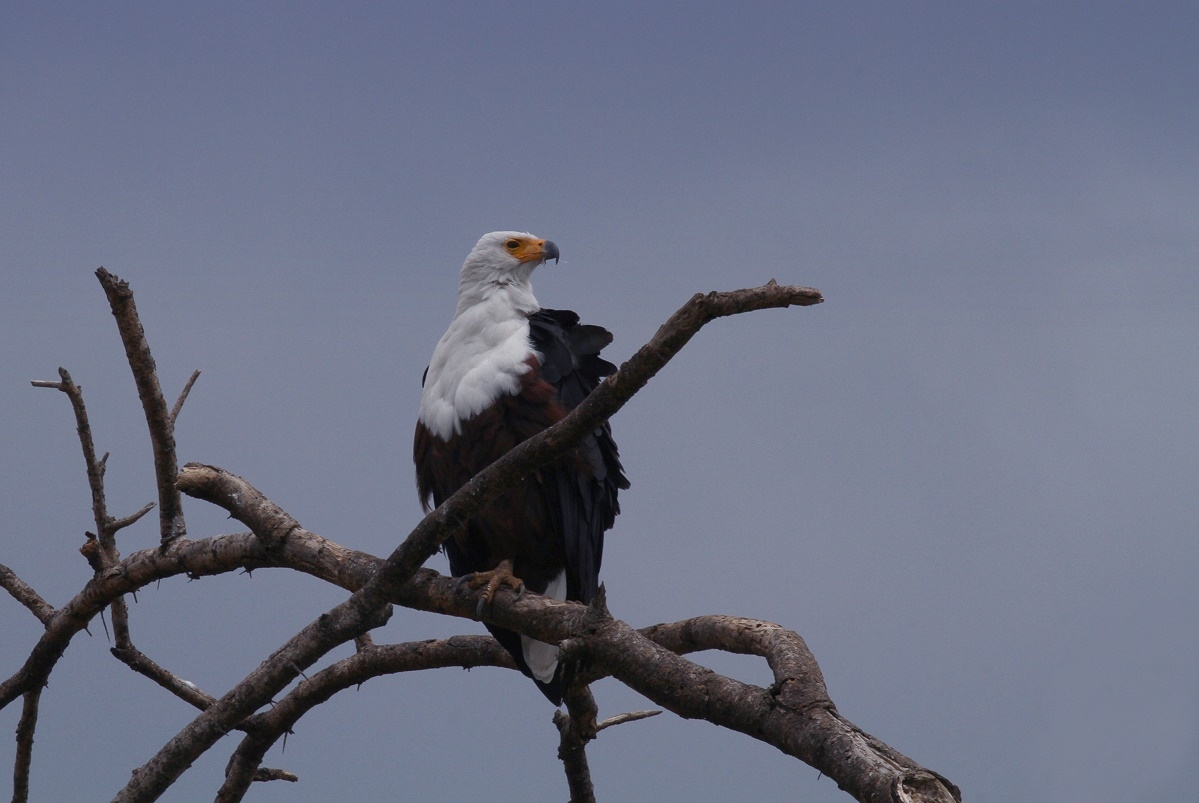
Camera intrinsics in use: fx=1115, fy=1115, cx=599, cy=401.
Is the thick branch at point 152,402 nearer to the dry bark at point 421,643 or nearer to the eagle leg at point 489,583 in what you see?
the dry bark at point 421,643

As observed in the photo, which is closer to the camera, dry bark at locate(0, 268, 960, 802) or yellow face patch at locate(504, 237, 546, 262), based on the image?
dry bark at locate(0, 268, 960, 802)

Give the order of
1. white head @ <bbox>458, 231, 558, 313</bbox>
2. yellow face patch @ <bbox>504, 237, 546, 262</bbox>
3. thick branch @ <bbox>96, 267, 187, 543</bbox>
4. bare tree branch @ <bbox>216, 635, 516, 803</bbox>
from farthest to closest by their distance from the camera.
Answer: yellow face patch @ <bbox>504, 237, 546, 262</bbox>, white head @ <bbox>458, 231, 558, 313</bbox>, bare tree branch @ <bbox>216, 635, 516, 803</bbox>, thick branch @ <bbox>96, 267, 187, 543</bbox>

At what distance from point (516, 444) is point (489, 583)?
0.56 meters

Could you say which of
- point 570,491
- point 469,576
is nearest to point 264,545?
point 469,576

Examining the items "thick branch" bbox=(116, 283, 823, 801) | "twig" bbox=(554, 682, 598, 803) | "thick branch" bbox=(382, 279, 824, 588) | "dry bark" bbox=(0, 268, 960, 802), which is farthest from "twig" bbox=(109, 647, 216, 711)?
"thick branch" bbox=(382, 279, 824, 588)

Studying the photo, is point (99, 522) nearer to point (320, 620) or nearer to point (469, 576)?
point (320, 620)

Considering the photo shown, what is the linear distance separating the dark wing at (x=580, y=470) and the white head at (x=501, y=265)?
437 mm

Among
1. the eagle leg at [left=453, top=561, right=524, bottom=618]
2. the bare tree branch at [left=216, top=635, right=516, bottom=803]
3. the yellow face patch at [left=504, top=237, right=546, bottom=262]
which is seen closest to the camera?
the eagle leg at [left=453, top=561, right=524, bottom=618]

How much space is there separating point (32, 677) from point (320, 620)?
5.89 feet

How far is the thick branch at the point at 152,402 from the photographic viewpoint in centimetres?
371

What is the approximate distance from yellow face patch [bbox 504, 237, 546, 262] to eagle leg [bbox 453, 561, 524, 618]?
1.55 meters

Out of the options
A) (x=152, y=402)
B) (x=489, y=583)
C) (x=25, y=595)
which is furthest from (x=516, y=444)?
(x=25, y=595)

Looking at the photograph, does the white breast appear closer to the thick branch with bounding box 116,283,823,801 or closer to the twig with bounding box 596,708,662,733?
the thick branch with bounding box 116,283,823,801

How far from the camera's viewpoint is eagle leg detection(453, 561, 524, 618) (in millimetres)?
3555
